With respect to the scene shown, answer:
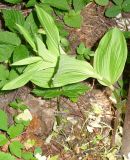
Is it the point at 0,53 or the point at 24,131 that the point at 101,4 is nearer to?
the point at 0,53

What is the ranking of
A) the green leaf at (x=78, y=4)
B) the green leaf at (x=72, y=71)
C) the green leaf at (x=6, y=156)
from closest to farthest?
the green leaf at (x=72, y=71), the green leaf at (x=6, y=156), the green leaf at (x=78, y=4)

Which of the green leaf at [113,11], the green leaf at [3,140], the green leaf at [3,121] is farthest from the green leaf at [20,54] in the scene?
the green leaf at [113,11]

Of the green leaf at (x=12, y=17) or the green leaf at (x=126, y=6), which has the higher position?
the green leaf at (x=12, y=17)

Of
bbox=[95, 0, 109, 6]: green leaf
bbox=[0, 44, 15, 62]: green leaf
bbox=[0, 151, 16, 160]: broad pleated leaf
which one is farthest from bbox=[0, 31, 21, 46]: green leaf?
bbox=[95, 0, 109, 6]: green leaf

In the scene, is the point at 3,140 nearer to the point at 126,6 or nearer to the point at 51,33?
the point at 51,33

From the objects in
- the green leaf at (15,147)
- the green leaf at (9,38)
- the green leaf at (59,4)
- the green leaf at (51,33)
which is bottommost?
the green leaf at (15,147)

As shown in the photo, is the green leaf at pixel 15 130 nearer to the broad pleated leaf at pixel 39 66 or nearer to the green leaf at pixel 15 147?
the green leaf at pixel 15 147
